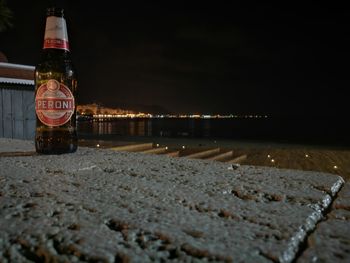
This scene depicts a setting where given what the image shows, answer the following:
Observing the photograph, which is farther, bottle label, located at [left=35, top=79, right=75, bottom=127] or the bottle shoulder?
the bottle shoulder

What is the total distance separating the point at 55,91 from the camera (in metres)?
1.92

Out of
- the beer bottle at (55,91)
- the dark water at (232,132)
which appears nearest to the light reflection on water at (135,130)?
the dark water at (232,132)

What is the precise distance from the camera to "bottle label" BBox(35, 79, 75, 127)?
191 cm

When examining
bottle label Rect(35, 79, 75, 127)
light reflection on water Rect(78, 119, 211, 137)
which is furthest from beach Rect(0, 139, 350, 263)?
light reflection on water Rect(78, 119, 211, 137)

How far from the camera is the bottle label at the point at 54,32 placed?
1.91 metres

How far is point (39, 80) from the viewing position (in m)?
1.99

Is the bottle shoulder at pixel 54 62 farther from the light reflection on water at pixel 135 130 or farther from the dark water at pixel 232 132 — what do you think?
the light reflection on water at pixel 135 130

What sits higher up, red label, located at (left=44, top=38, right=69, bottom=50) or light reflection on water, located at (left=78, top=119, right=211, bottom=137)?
red label, located at (left=44, top=38, right=69, bottom=50)

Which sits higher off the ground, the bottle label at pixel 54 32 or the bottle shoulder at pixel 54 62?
the bottle label at pixel 54 32

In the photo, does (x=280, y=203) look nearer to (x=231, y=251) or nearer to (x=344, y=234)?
(x=344, y=234)

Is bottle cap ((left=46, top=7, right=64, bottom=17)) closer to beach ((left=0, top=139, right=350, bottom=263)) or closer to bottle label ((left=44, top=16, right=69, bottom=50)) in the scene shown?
bottle label ((left=44, top=16, right=69, bottom=50))

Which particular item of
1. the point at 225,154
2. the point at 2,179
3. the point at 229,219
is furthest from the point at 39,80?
the point at 225,154

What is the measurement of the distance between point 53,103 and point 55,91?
0.24 feet

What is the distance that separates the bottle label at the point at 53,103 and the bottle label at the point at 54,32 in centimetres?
22
